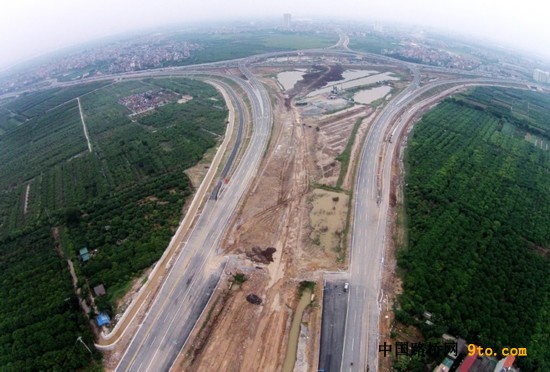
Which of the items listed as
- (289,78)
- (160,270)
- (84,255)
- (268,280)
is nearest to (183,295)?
(160,270)

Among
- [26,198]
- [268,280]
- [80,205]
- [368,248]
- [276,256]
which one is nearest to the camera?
[268,280]

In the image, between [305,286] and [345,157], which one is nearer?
[305,286]

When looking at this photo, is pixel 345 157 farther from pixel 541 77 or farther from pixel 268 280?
pixel 541 77

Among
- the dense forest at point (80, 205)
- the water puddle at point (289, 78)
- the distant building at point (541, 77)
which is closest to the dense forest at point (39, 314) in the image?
the dense forest at point (80, 205)

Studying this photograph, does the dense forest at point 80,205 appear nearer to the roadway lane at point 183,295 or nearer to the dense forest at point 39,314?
the dense forest at point 39,314

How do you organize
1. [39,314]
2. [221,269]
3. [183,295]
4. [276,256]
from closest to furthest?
[39,314]
[183,295]
[221,269]
[276,256]

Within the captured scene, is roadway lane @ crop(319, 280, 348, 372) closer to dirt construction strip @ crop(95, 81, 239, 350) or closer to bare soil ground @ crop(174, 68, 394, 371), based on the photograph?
bare soil ground @ crop(174, 68, 394, 371)
